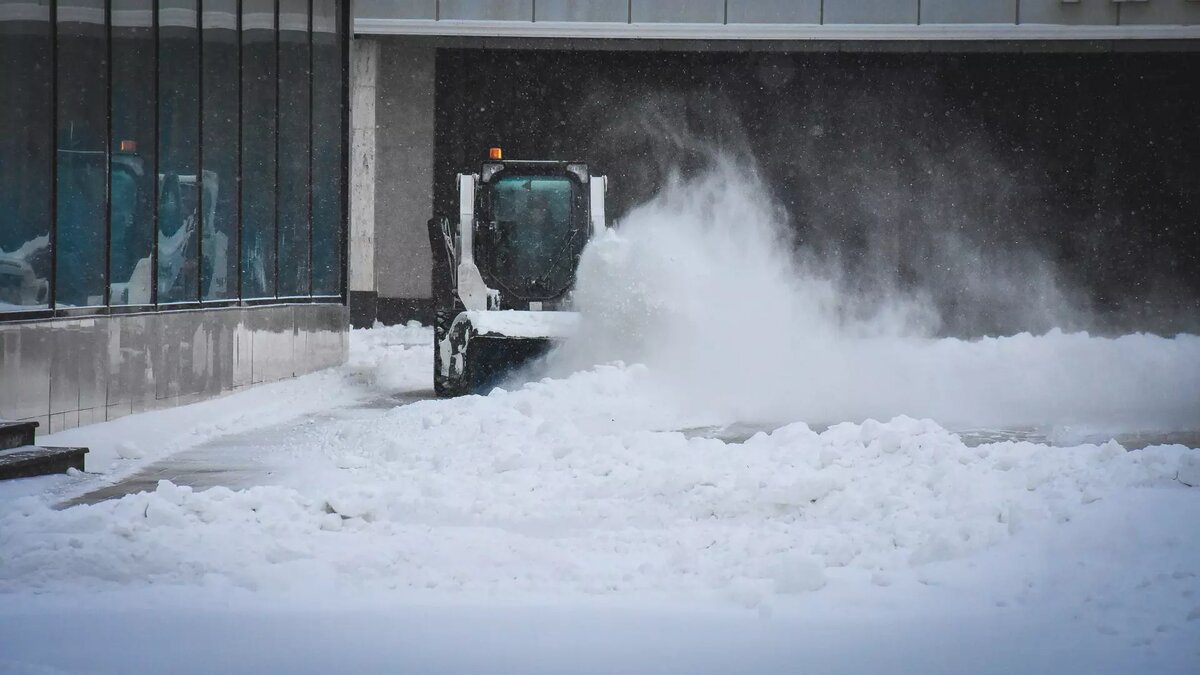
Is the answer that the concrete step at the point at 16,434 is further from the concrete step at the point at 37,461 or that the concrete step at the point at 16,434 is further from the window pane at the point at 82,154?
the window pane at the point at 82,154

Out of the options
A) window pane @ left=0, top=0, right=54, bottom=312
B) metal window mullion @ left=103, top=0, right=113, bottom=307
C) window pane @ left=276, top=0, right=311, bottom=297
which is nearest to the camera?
window pane @ left=0, top=0, right=54, bottom=312

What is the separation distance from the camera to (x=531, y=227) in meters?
16.5

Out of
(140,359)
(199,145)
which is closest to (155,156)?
(199,145)

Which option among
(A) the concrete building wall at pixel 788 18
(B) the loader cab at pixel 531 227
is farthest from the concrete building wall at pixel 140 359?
(A) the concrete building wall at pixel 788 18

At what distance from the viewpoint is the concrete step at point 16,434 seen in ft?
32.3

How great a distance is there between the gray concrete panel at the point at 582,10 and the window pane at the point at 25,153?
15.4 meters

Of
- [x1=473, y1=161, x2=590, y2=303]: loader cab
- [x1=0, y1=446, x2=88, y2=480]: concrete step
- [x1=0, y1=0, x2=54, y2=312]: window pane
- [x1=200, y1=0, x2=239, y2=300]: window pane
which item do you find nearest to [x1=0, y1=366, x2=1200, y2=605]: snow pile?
[x1=0, y1=446, x2=88, y2=480]: concrete step

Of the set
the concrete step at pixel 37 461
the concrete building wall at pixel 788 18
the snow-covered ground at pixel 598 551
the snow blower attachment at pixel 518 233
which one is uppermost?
the concrete building wall at pixel 788 18

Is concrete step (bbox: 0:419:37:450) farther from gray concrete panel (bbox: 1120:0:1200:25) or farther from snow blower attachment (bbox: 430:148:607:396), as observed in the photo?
gray concrete panel (bbox: 1120:0:1200:25)

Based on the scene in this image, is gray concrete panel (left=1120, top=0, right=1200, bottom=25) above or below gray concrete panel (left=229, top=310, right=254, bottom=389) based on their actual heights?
above

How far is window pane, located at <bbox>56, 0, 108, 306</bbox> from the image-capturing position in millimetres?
11867

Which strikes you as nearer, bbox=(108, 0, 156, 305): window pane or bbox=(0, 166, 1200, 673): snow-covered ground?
bbox=(0, 166, 1200, 673): snow-covered ground

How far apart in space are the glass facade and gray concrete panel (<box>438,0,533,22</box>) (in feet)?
21.7

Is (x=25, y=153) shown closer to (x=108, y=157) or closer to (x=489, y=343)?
(x=108, y=157)
